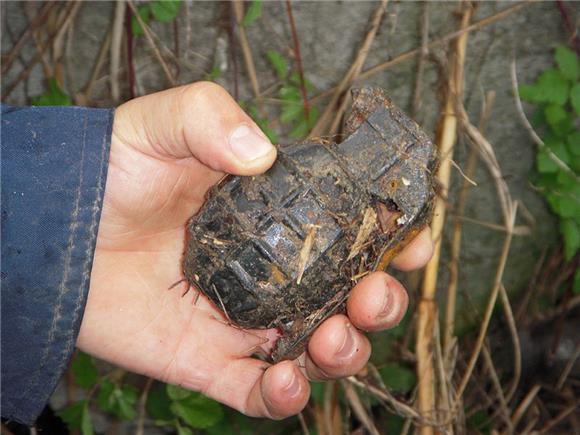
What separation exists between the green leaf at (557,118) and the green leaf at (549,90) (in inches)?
3.0

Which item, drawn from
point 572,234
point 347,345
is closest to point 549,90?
point 572,234

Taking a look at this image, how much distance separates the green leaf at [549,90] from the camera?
2279mm

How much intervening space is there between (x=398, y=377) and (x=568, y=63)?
1.33 m

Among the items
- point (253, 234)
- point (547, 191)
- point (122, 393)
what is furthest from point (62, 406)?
point (547, 191)

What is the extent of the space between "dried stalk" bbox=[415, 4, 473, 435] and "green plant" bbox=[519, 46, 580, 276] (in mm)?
260

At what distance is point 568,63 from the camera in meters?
2.27

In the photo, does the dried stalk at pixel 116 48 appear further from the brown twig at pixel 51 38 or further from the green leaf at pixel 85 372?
the green leaf at pixel 85 372

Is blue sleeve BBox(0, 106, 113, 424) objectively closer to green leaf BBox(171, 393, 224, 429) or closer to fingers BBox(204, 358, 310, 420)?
fingers BBox(204, 358, 310, 420)

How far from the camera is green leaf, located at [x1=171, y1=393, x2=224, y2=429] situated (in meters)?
2.28

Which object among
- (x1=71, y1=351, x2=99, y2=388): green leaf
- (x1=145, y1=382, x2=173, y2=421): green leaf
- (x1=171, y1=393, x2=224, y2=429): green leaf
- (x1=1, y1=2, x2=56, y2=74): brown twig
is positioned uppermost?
(x1=1, y1=2, x2=56, y2=74): brown twig

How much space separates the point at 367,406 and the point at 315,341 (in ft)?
3.40

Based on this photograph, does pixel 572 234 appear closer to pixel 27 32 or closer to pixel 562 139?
pixel 562 139

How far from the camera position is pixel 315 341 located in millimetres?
1806

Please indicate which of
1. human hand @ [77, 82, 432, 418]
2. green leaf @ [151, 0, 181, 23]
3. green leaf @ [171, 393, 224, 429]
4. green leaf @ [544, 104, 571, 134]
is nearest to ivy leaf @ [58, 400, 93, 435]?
green leaf @ [171, 393, 224, 429]
